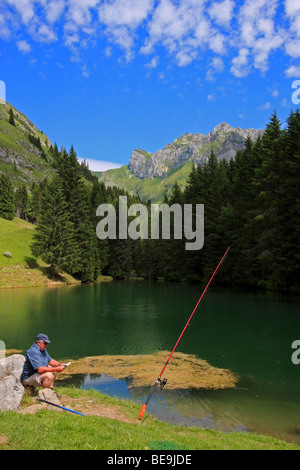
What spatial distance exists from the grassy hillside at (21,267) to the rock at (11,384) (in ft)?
143

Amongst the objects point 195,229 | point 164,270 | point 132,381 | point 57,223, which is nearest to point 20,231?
point 57,223

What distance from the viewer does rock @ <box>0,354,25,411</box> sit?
8.52m

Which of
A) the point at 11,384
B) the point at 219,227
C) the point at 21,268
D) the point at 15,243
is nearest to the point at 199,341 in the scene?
the point at 11,384

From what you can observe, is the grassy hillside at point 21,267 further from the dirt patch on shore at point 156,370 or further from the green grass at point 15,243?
the dirt patch on shore at point 156,370

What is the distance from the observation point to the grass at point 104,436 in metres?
6.02

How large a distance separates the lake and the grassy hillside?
16595 millimetres

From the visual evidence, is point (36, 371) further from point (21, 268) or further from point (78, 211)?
point (78, 211)

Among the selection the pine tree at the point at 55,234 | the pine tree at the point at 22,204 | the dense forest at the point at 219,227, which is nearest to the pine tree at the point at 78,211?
the dense forest at the point at 219,227

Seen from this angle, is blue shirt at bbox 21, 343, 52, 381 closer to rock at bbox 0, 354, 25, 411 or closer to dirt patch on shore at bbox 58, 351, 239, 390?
rock at bbox 0, 354, 25, 411

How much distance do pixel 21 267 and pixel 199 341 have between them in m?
44.5
